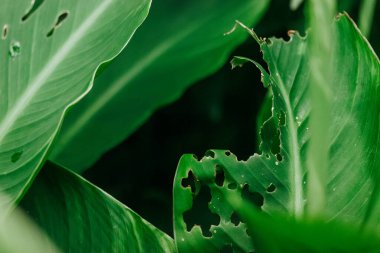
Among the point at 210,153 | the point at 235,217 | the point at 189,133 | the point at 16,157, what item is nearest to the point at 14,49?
the point at 16,157

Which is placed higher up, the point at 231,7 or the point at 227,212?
the point at 231,7

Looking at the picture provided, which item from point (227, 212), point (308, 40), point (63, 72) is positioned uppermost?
point (63, 72)

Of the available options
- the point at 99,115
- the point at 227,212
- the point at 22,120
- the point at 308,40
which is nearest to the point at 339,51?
the point at 308,40

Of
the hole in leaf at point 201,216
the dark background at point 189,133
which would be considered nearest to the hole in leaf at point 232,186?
the hole in leaf at point 201,216

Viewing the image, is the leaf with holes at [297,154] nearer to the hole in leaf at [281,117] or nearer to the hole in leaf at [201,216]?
the hole in leaf at [281,117]

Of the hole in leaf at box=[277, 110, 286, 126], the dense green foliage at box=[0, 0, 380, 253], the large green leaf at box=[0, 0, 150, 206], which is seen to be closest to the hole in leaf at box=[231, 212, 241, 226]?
the dense green foliage at box=[0, 0, 380, 253]

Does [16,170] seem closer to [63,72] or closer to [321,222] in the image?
[63,72]

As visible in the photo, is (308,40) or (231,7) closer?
(308,40)

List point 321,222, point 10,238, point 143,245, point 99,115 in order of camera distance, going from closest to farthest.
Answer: point 321,222
point 10,238
point 143,245
point 99,115
